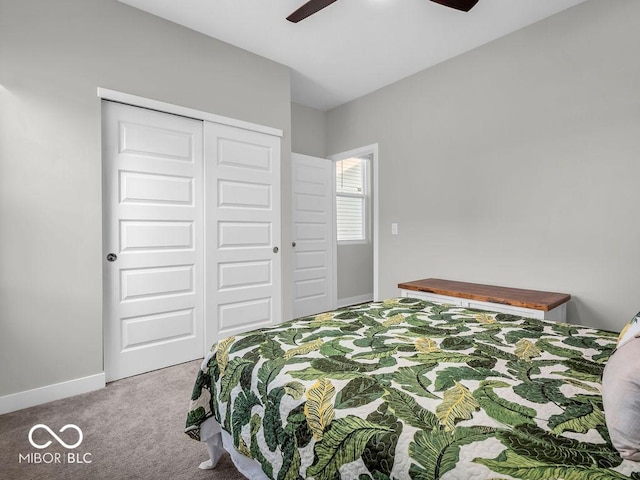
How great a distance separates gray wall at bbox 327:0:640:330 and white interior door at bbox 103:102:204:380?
2124mm

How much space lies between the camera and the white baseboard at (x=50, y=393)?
2072 millimetres

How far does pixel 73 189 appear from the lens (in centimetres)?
229

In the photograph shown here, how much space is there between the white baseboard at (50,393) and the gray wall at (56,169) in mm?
40

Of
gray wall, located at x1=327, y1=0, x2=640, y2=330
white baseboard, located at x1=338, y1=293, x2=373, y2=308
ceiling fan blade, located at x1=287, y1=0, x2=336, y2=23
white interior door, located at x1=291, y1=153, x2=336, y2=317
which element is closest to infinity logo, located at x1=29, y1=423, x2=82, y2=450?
white interior door, located at x1=291, y1=153, x2=336, y2=317

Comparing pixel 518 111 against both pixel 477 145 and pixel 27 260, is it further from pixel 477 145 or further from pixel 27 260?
pixel 27 260

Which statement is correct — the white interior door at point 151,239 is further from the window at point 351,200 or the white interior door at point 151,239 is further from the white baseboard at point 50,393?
the window at point 351,200

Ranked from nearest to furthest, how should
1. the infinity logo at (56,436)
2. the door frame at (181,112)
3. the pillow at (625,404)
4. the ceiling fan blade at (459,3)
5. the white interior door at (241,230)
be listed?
the pillow at (625,404) → the infinity logo at (56,436) → the ceiling fan blade at (459,3) → the door frame at (181,112) → the white interior door at (241,230)

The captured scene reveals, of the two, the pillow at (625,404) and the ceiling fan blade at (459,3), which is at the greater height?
the ceiling fan blade at (459,3)

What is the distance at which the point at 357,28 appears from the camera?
9.18ft

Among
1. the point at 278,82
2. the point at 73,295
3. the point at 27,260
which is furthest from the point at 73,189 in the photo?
the point at 278,82

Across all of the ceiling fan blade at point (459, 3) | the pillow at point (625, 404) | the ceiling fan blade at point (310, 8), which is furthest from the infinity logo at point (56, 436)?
the ceiling fan blade at point (459, 3)

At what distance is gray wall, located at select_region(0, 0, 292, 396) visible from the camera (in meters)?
2.09

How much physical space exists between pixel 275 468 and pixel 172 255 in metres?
2.12

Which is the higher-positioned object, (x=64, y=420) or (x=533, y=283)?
(x=533, y=283)
